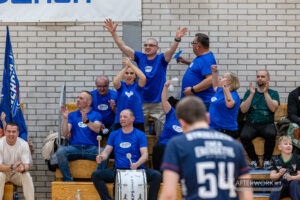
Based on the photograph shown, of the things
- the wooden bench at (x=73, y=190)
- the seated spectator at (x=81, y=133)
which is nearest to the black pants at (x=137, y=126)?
the seated spectator at (x=81, y=133)

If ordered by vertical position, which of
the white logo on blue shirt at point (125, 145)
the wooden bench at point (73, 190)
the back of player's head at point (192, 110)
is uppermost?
the back of player's head at point (192, 110)

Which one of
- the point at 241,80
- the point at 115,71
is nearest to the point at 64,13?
the point at 115,71

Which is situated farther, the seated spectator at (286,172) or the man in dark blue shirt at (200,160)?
the seated spectator at (286,172)

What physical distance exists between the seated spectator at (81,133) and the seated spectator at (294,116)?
121 inches

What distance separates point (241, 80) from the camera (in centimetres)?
904

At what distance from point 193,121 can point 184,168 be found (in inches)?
13.2

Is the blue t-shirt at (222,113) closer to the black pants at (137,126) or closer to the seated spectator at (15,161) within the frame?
the black pants at (137,126)

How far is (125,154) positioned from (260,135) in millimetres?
2285

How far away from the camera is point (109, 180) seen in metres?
7.09

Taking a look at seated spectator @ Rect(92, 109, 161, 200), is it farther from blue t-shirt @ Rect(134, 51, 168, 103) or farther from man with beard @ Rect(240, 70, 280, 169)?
man with beard @ Rect(240, 70, 280, 169)

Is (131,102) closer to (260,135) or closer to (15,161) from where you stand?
(15,161)

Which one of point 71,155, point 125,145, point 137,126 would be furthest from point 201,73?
point 71,155

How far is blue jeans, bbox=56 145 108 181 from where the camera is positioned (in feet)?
24.0

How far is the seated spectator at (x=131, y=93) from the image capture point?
24.9 ft
